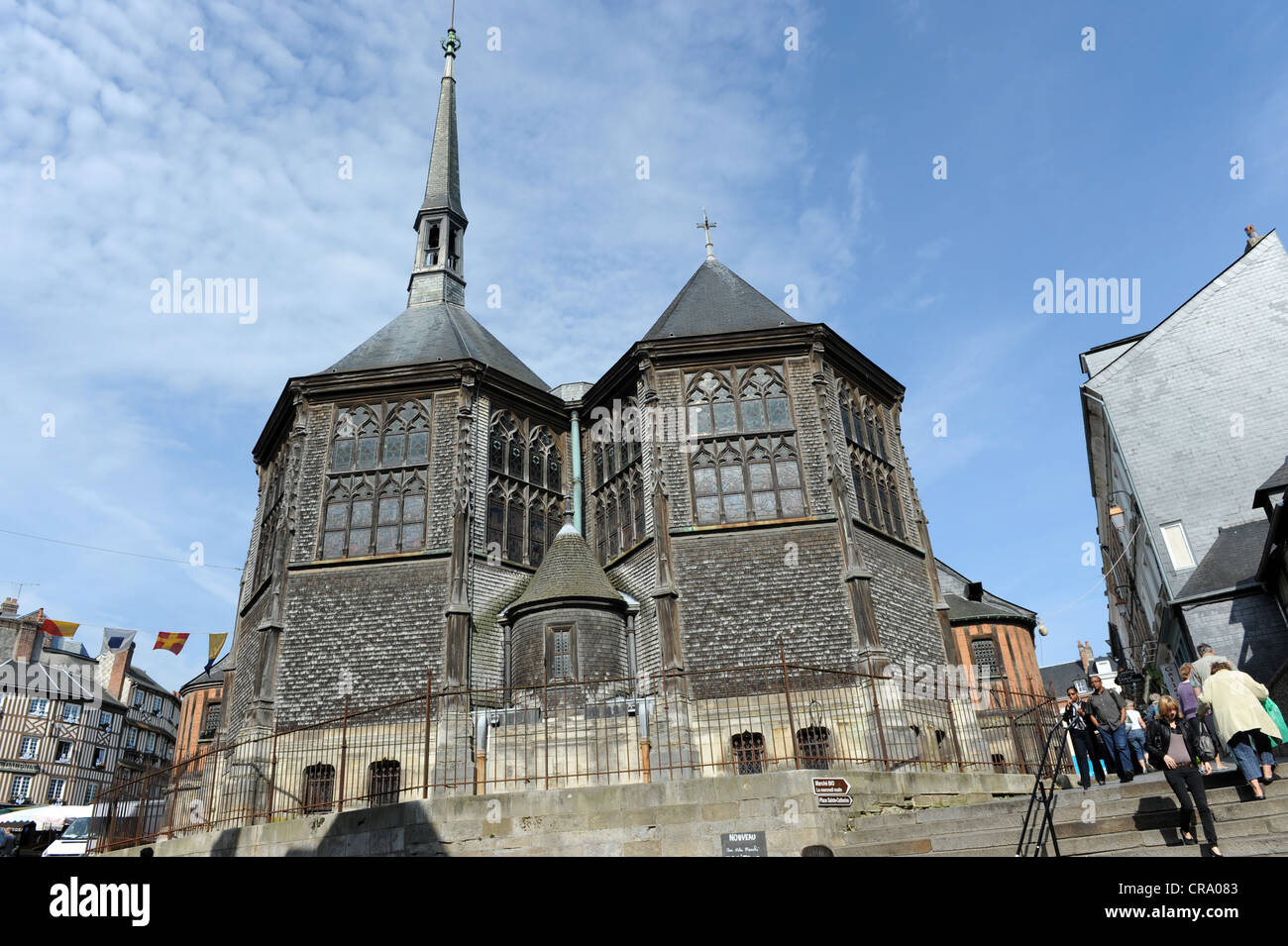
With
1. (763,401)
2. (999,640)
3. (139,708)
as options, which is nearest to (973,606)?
(999,640)

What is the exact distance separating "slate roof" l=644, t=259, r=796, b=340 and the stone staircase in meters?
14.9

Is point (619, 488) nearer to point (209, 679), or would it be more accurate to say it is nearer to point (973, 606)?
point (973, 606)

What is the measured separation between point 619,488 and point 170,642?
28116mm

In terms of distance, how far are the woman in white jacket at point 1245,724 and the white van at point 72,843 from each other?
20.0m

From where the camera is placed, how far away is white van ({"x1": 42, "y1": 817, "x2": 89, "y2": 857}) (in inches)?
711

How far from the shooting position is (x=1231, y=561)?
20.5m

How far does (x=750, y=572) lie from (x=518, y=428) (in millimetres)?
8571

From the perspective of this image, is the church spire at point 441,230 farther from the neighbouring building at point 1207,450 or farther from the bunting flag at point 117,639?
the bunting flag at point 117,639

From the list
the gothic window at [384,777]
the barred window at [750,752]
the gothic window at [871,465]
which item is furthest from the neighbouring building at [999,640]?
the gothic window at [384,777]

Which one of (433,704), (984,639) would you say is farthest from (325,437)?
(984,639)

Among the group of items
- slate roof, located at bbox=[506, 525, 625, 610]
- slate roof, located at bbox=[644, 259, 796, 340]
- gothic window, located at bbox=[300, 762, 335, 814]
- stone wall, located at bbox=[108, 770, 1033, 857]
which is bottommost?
stone wall, located at bbox=[108, 770, 1033, 857]

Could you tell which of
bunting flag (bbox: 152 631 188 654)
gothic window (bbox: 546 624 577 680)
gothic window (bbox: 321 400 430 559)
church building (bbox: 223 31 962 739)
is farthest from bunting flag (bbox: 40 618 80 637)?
gothic window (bbox: 546 624 577 680)

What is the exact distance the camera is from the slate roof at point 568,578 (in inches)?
787

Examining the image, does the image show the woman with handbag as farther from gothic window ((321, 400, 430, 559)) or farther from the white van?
the white van
